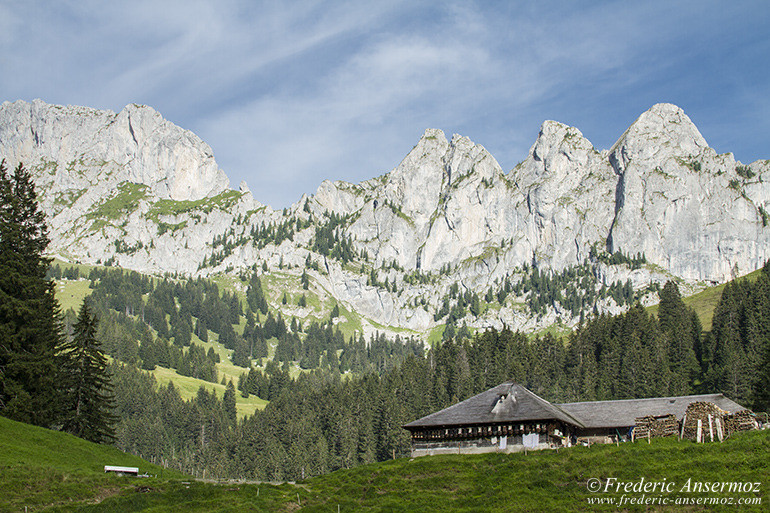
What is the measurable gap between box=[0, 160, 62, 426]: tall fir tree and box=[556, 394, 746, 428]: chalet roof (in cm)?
5139

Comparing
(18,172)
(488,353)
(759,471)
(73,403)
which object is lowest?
(759,471)

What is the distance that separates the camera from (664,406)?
6612 centimetres

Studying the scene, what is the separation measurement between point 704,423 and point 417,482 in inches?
910

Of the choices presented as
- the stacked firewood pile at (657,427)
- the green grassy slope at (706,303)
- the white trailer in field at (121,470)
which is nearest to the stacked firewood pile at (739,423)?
the stacked firewood pile at (657,427)

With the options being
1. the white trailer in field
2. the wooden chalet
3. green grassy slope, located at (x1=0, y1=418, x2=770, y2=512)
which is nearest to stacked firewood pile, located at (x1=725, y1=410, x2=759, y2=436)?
green grassy slope, located at (x1=0, y1=418, x2=770, y2=512)

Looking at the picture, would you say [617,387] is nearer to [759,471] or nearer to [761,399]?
[761,399]

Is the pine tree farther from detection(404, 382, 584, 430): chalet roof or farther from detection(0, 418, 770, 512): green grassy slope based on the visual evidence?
detection(404, 382, 584, 430): chalet roof

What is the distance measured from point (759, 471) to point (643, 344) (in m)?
94.9

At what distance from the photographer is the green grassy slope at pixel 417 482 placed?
36594 mm

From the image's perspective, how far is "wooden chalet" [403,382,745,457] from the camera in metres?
58.8

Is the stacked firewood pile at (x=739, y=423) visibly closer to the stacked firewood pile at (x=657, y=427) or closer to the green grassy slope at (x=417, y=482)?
the stacked firewood pile at (x=657, y=427)

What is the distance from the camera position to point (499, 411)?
6078 centimetres

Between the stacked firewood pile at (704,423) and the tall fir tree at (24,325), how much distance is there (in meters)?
54.1

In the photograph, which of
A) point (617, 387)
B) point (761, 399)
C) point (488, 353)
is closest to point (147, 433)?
point (488, 353)
